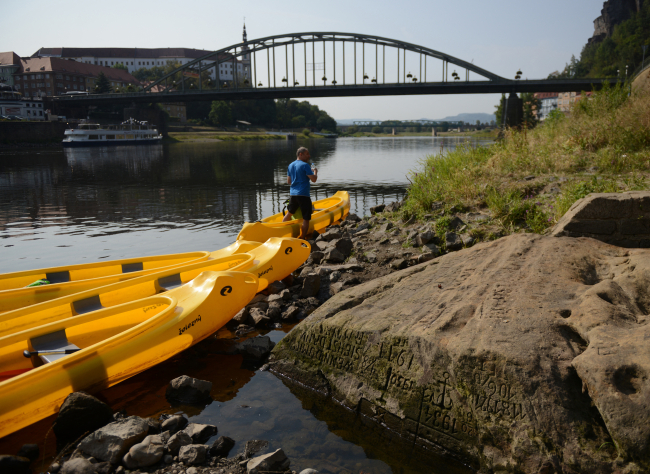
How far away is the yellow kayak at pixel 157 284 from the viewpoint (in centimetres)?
477

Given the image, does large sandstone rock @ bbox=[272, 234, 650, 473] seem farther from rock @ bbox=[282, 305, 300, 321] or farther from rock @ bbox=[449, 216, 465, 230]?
rock @ bbox=[449, 216, 465, 230]

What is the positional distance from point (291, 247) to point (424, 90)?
43.5 m

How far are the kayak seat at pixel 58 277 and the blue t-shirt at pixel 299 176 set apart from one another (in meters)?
4.15

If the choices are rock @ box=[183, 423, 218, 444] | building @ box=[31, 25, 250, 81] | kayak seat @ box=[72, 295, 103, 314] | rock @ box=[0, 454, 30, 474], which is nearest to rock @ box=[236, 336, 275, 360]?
rock @ box=[183, 423, 218, 444]

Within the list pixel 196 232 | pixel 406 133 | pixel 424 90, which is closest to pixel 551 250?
pixel 196 232

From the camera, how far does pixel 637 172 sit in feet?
21.6

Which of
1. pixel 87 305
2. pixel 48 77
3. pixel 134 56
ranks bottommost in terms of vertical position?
pixel 87 305

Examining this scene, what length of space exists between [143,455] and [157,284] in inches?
123

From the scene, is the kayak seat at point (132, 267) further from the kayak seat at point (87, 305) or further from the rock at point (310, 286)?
the rock at point (310, 286)

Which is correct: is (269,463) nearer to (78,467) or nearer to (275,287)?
(78,467)

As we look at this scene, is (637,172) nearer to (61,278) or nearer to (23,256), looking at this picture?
(61,278)

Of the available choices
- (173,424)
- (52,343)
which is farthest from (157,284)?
(173,424)

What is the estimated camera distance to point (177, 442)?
309 centimetres

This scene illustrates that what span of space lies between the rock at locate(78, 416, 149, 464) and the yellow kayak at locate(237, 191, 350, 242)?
5.12 m
